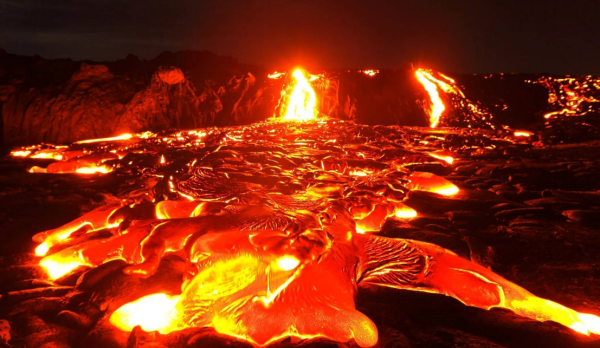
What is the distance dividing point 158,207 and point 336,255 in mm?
2419

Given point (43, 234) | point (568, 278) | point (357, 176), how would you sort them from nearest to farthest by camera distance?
point (568, 278) → point (43, 234) → point (357, 176)

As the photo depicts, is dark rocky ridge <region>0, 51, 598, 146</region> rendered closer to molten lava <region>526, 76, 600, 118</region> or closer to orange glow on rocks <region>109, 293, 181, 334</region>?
molten lava <region>526, 76, 600, 118</region>

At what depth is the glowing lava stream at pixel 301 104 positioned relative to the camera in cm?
1076

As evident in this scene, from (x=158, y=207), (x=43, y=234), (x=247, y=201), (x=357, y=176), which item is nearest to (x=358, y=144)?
(x=357, y=176)

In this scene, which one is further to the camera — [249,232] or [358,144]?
[358,144]

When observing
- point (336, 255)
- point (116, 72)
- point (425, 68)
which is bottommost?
point (336, 255)

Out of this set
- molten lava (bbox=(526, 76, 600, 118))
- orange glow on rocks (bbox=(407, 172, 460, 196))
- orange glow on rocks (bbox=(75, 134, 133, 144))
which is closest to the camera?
orange glow on rocks (bbox=(407, 172, 460, 196))

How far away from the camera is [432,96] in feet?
35.6

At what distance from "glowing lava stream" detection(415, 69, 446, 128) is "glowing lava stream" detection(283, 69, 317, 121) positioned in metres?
3.90

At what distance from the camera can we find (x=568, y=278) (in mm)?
2461

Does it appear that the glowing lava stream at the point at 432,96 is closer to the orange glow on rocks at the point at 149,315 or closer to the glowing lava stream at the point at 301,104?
the glowing lava stream at the point at 301,104

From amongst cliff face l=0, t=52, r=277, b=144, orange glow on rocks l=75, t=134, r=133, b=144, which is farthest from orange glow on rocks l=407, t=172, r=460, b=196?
orange glow on rocks l=75, t=134, r=133, b=144

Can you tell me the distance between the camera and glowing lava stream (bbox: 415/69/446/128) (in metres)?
10.5

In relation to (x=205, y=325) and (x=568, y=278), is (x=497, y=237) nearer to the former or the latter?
(x=568, y=278)
